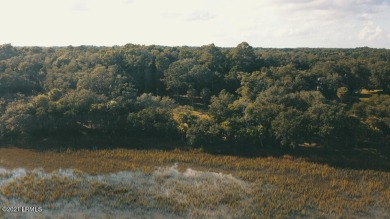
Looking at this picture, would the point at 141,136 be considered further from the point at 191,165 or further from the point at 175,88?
the point at 175,88

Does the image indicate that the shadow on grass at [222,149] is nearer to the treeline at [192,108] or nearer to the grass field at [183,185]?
the treeline at [192,108]

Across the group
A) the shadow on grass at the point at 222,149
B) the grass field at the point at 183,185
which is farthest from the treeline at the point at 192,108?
the grass field at the point at 183,185

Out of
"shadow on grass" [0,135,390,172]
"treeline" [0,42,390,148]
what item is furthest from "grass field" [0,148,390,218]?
"treeline" [0,42,390,148]

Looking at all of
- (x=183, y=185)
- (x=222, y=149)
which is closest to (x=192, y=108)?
(x=222, y=149)

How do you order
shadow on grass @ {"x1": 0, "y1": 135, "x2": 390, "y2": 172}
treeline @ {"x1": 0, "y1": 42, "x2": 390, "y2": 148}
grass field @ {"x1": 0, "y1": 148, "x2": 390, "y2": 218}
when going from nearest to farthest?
grass field @ {"x1": 0, "y1": 148, "x2": 390, "y2": 218} → shadow on grass @ {"x1": 0, "y1": 135, "x2": 390, "y2": 172} → treeline @ {"x1": 0, "y1": 42, "x2": 390, "y2": 148}

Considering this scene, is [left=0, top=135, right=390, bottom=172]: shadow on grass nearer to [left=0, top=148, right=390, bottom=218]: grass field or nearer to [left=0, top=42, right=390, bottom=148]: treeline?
[left=0, top=42, right=390, bottom=148]: treeline

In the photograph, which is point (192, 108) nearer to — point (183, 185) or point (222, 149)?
point (222, 149)
